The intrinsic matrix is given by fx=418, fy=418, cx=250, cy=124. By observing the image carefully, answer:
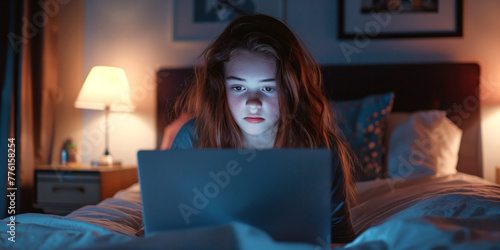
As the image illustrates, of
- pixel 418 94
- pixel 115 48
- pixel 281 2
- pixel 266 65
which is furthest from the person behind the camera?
pixel 115 48

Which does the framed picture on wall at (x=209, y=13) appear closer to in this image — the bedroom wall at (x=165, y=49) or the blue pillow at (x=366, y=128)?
the bedroom wall at (x=165, y=49)

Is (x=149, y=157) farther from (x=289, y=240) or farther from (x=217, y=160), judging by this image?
(x=289, y=240)

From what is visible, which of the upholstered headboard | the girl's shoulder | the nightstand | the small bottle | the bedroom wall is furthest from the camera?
the small bottle

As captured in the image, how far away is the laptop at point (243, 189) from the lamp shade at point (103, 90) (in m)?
1.99

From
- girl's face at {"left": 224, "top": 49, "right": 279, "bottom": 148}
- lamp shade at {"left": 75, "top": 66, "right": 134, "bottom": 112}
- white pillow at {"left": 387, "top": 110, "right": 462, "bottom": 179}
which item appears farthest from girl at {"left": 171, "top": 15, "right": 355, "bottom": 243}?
lamp shade at {"left": 75, "top": 66, "right": 134, "bottom": 112}

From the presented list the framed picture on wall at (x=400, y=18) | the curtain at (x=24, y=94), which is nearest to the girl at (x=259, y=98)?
the framed picture on wall at (x=400, y=18)

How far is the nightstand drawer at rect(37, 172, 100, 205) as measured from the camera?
8.05ft

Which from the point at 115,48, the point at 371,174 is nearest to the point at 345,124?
the point at 371,174

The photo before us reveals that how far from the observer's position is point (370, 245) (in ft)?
2.38

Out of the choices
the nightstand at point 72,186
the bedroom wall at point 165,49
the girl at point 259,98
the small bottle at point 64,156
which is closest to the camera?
the girl at point 259,98

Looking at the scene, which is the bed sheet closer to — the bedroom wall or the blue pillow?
the blue pillow

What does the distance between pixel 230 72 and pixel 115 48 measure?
2078mm

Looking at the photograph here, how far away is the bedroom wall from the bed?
0.15m

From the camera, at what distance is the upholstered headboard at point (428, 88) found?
2557 mm
